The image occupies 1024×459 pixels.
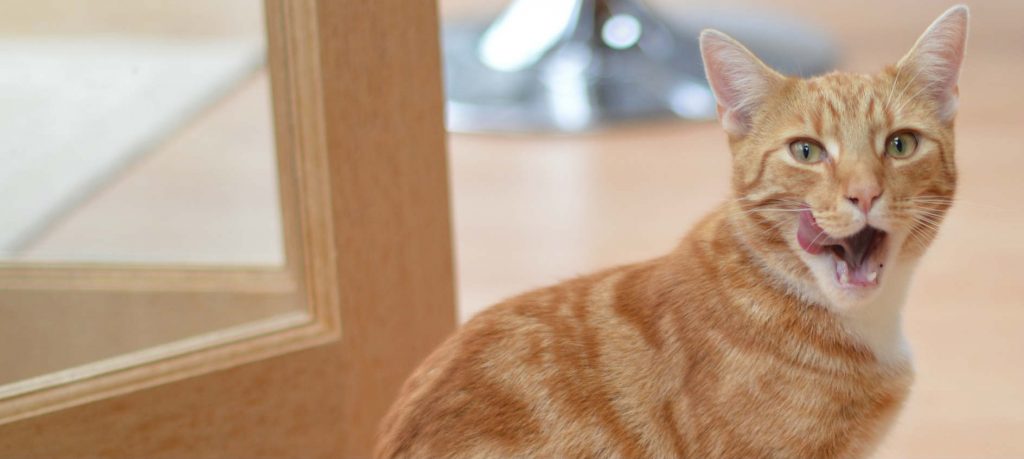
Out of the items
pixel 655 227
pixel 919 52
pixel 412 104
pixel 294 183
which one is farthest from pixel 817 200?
pixel 655 227

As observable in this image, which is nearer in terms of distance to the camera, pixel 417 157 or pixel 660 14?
pixel 417 157

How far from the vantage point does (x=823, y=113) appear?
4.00 ft

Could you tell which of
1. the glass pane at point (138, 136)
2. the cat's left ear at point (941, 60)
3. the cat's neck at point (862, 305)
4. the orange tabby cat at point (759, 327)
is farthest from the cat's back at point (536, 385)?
the glass pane at point (138, 136)

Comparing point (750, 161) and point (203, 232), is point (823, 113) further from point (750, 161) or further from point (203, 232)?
point (203, 232)

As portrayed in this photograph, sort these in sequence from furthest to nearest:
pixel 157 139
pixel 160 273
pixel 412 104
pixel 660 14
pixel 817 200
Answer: pixel 660 14 < pixel 157 139 < pixel 160 273 < pixel 412 104 < pixel 817 200

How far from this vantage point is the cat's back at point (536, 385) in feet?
4.02

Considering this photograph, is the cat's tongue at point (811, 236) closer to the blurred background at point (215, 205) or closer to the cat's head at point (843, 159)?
the cat's head at point (843, 159)

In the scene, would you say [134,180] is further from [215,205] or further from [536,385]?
[536,385]

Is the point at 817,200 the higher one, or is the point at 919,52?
the point at 919,52

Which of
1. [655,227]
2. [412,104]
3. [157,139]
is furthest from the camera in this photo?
[655,227]

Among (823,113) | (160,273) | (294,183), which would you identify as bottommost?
(160,273)

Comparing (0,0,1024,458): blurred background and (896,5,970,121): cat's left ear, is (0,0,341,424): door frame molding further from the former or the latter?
(896,5,970,121): cat's left ear

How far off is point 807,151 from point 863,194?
10 cm

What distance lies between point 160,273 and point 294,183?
Result: 262 mm
